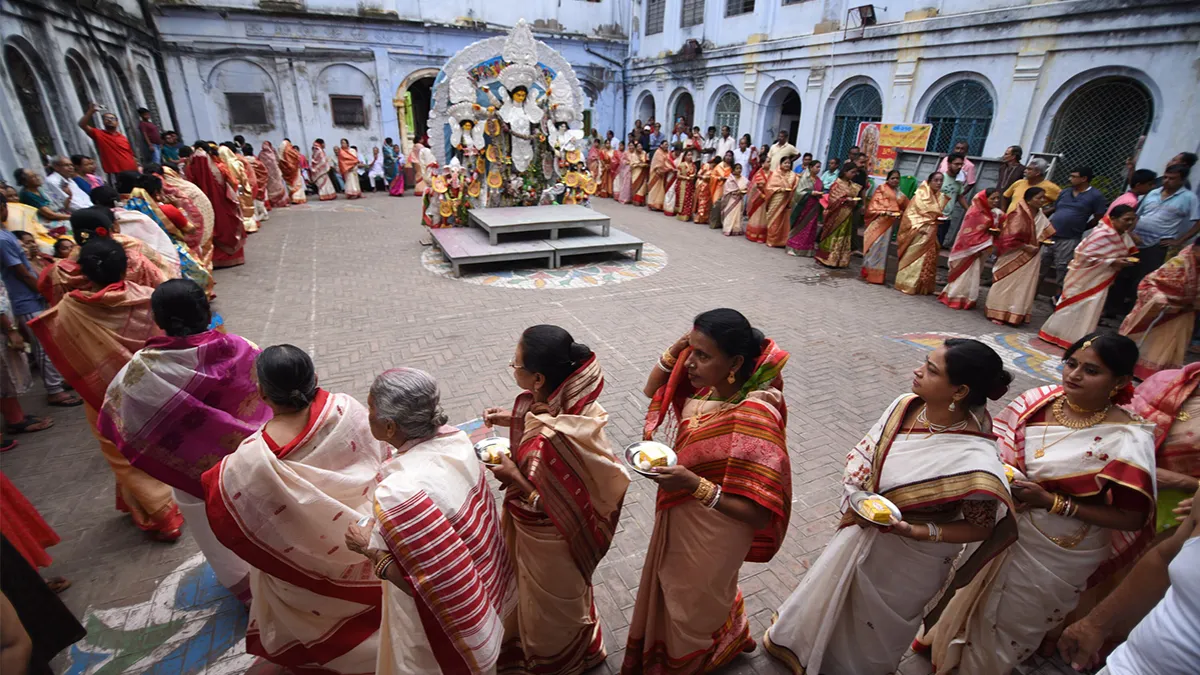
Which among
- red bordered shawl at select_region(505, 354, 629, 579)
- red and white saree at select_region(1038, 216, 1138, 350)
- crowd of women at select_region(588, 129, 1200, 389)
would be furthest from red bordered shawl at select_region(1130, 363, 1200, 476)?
red and white saree at select_region(1038, 216, 1138, 350)

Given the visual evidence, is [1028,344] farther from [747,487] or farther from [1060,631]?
[747,487]

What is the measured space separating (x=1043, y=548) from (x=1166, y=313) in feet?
16.1

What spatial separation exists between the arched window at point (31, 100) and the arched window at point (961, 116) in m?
16.6

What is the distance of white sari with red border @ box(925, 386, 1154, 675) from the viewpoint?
6.64ft

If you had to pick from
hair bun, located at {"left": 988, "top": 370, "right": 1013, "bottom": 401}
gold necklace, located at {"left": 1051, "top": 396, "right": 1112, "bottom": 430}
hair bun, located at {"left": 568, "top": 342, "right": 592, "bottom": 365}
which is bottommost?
gold necklace, located at {"left": 1051, "top": 396, "right": 1112, "bottom": 430}

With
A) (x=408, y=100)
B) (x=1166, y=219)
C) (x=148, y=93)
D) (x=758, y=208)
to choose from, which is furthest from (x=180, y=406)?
(x=408, y=100)

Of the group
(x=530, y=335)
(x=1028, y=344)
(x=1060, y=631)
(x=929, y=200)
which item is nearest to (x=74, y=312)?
(x=530, y=335)

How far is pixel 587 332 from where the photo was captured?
6.41 metres

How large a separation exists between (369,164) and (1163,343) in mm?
19511

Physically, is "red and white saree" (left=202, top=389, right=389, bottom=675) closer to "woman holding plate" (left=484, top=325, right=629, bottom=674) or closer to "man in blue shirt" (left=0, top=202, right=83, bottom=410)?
"woman holding plate" (left=484, top=325, right=629, bottom=674)

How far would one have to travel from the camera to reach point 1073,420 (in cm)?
217

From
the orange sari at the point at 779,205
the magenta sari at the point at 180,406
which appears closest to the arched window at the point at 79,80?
the magenta sari at the point at 180,406

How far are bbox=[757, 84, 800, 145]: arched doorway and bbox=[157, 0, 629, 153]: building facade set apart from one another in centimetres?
915

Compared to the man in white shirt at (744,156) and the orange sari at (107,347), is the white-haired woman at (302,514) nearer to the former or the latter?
the orange sari at (107,347)
